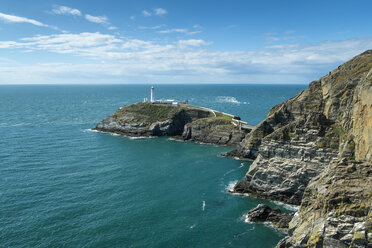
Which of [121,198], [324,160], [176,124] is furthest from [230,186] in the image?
[176,124]

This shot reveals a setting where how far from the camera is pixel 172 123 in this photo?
10194 cm

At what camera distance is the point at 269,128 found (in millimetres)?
63531

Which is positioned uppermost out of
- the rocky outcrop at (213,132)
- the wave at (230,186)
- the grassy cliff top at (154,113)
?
the grassy cliff top at (154,113)

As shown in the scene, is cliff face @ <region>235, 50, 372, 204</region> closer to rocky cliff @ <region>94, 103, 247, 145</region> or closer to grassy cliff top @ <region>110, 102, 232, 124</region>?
rocky cliff @ <region>94, 103, 247, 145</region>

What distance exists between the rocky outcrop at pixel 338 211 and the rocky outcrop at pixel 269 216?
31.7ft

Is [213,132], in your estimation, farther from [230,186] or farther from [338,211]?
[338,211]

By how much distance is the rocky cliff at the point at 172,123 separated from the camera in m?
91.7

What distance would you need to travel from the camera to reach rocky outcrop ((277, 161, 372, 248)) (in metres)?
22.8

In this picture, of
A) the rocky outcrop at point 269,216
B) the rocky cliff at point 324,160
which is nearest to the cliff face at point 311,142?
the rocky cliff at point 324,160

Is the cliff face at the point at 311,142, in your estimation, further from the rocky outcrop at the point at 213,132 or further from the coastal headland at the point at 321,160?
the rocky outcrop at the point at 213,132

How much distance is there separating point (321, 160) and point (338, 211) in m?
21.0

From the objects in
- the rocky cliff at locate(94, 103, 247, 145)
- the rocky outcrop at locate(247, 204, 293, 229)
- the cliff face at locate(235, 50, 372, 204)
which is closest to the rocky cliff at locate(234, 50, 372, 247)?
the cliff face at locate(235, 50, 372, 204)

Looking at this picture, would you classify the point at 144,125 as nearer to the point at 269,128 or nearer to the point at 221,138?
the point at 221,138

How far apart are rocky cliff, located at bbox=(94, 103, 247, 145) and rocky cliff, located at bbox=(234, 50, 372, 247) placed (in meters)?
19.5
